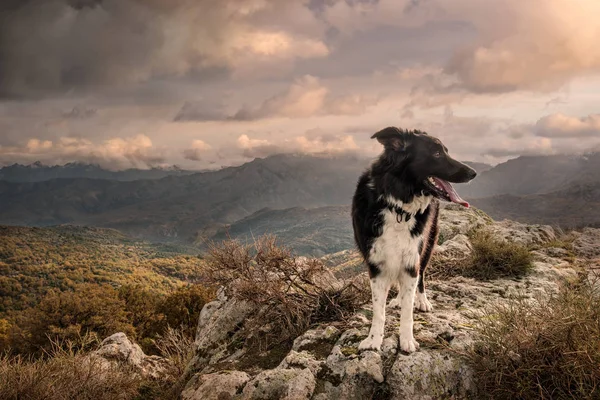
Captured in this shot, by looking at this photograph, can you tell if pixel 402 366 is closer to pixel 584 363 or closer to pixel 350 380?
pixel 350 380

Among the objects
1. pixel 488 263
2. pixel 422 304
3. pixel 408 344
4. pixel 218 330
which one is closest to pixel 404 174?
pixel 408 344

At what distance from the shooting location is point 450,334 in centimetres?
510

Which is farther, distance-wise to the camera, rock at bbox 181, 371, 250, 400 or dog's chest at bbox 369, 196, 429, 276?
dog's chest at bbox 369, 196, 429, 276

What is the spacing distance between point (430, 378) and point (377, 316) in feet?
3.24

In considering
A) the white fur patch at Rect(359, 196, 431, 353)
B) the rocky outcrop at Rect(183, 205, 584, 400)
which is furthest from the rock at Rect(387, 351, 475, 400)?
the white fur patch at Rect(359, 196, 431, 353)

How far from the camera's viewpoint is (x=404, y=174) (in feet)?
16.1

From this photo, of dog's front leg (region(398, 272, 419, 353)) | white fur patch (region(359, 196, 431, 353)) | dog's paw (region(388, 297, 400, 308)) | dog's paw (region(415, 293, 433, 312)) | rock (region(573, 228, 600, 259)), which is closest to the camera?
dog's front leg (region(398, 272, 419, 353))

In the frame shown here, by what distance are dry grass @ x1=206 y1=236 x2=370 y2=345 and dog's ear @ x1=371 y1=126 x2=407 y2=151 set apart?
2927 mm

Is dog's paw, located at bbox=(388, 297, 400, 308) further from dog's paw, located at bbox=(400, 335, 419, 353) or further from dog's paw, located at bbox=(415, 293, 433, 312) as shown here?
dog's paw, located at bbox=(400, 335, 419, 353)

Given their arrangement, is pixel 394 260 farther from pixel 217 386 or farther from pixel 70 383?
pixel 70 383

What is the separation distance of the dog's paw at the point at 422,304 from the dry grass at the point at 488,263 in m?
2.21

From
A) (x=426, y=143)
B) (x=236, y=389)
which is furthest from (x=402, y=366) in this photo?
(x=426, y=143)

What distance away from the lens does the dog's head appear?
4758 millimetres

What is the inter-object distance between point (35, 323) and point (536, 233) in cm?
4312
